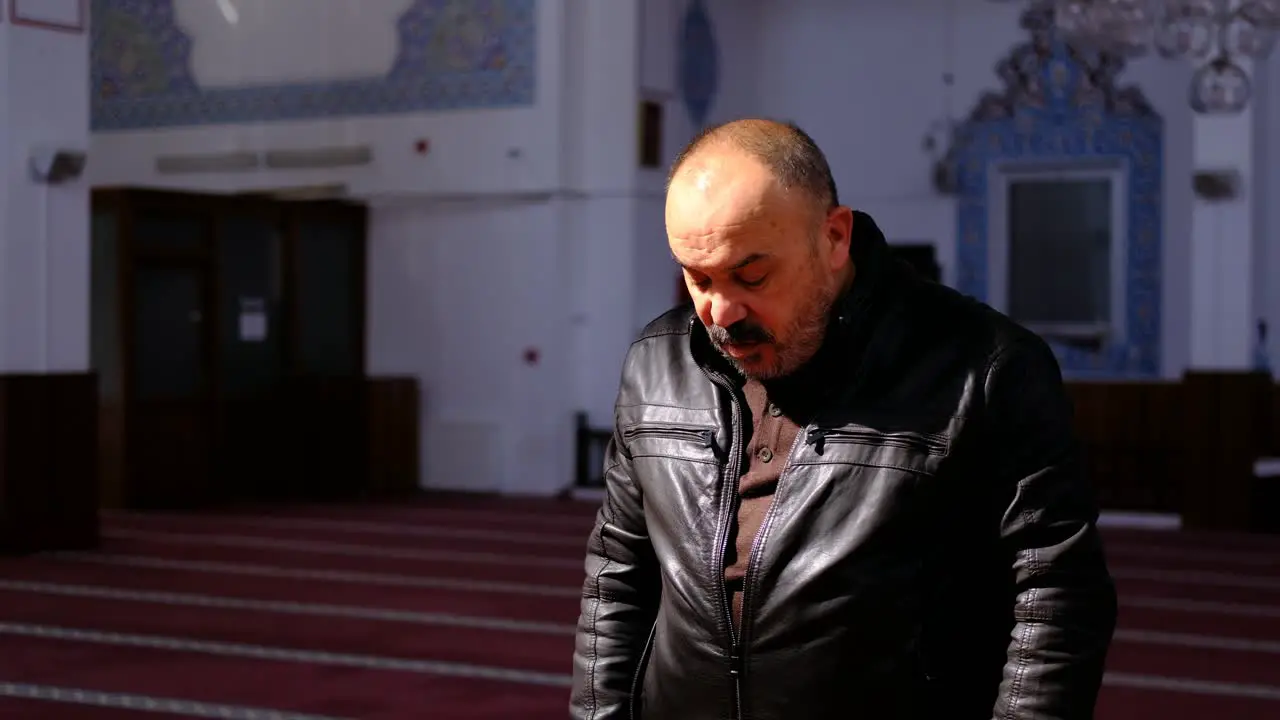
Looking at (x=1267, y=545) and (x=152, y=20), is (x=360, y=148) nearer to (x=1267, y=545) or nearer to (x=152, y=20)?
(x=152, y=20)

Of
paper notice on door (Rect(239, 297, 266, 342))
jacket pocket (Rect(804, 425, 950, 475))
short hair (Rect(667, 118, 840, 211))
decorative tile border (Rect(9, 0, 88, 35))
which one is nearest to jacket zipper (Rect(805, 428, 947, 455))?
jacket pocket (Rect(804, 425, 950, 475))

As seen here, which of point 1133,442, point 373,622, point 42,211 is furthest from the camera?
point 1133,442

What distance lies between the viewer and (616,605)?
72.1 inches

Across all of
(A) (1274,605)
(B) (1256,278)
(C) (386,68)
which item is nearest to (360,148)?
(C) (386,68)

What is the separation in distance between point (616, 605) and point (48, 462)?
21.7 ft

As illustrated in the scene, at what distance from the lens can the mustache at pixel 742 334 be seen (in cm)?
161

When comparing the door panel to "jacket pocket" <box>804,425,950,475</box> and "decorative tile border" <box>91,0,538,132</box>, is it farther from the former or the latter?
"jacket pocket" <box>804,425,950,475</box>

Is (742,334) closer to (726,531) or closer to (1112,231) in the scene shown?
(726,531)

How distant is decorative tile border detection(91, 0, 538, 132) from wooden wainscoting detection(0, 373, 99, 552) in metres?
3.54

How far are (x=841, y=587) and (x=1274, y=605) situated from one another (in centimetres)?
547

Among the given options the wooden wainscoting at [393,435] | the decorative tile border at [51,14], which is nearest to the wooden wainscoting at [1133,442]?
the wooden wainscoting at [393,435]

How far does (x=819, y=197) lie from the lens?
5.26ft

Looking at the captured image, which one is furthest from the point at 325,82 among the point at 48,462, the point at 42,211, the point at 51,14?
the point at 48,462

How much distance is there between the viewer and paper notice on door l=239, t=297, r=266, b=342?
10.3 m
